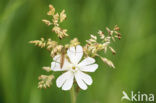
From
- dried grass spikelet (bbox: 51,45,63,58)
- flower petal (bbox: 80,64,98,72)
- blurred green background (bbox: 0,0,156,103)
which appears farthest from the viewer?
blurred green background (bbox: 0,0,156,103)

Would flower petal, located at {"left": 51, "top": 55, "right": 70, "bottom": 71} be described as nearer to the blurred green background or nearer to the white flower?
the white flower

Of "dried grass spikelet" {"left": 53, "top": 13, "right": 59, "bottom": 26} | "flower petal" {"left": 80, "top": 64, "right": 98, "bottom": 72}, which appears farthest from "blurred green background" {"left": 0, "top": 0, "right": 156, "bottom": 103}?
"dried grass spikelet" {"left": 53, "top": 13, "right": 59, "bottom": 26}

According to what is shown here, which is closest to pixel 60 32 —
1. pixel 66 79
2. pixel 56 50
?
pixel 56 50

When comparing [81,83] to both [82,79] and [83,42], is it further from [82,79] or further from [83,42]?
[83,42]

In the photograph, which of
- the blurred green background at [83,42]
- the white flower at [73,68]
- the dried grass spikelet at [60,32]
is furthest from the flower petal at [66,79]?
the blurred green background at [83,42]

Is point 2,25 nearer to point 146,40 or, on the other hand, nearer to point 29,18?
point 29,18

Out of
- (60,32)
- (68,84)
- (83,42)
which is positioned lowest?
(68,84)
